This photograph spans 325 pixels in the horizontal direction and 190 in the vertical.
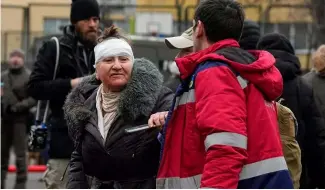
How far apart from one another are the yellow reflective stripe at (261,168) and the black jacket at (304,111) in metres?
2.95

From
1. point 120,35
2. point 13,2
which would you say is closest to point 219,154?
point 120,35

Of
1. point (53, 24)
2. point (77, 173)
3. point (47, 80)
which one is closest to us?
point (77, 173)

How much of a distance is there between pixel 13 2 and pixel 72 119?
67.9ft

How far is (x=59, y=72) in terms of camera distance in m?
7.85

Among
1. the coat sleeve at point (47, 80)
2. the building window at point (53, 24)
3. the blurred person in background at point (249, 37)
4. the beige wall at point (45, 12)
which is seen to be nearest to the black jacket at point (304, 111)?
the blurred person in background at point (249, 37)

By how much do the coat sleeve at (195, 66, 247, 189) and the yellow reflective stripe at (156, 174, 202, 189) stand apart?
9.0 inches

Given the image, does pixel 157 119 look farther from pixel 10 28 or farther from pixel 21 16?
pixel 21 16

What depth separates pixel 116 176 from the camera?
5684 mm

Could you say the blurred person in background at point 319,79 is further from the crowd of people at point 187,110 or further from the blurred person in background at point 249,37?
the blurred person in background at point 249,37

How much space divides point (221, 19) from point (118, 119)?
1.38 metres

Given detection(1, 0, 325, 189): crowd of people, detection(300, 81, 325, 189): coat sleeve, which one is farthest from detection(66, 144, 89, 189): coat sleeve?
detection(300, 81, 325, 189): coat sleeve

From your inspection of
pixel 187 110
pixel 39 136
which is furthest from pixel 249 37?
pixel 187 110

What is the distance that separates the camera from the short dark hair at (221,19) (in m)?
4.56

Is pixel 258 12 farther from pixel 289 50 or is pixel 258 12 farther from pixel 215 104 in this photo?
pixel 215 104
